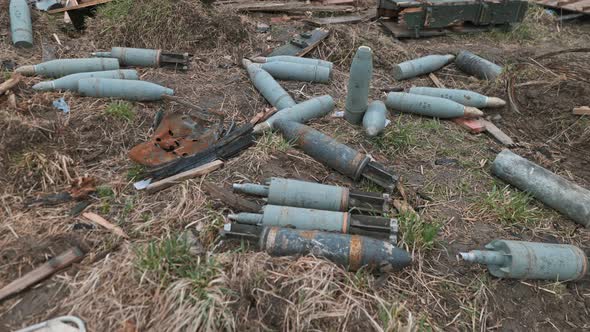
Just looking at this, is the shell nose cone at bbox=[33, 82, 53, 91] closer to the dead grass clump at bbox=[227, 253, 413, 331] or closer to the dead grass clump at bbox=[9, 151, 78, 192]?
the dead grass clump at bbox=[9, 151, 78, 192]

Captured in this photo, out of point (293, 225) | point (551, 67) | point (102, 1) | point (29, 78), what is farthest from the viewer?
point (102, 1)

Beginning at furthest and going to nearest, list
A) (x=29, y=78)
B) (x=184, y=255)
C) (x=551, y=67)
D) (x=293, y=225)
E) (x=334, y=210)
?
(x=551, y=67) < (x=29, y=78) < (x=334, y=210) < (x=293, y=225) < (x=184, y=255)

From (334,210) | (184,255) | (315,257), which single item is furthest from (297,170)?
(184,255)

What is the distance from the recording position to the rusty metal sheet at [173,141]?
3.72m

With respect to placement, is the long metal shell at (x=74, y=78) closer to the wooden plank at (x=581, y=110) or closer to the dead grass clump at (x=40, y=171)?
the dead grass clump at (x=40, y=171)

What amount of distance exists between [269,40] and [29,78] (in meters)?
3.43

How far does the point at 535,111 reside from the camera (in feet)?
16.7

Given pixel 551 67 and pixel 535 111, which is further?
pixel 551 67

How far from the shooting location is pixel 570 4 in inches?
361

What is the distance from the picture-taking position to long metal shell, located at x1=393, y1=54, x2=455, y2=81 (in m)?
5.97

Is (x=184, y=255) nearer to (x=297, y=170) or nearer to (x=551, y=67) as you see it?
(x=297, y=170)

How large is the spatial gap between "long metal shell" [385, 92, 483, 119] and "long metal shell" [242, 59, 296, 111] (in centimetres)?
127

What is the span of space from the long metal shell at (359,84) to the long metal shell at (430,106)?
2.06ft

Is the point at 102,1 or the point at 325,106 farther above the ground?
the point at 102,1
